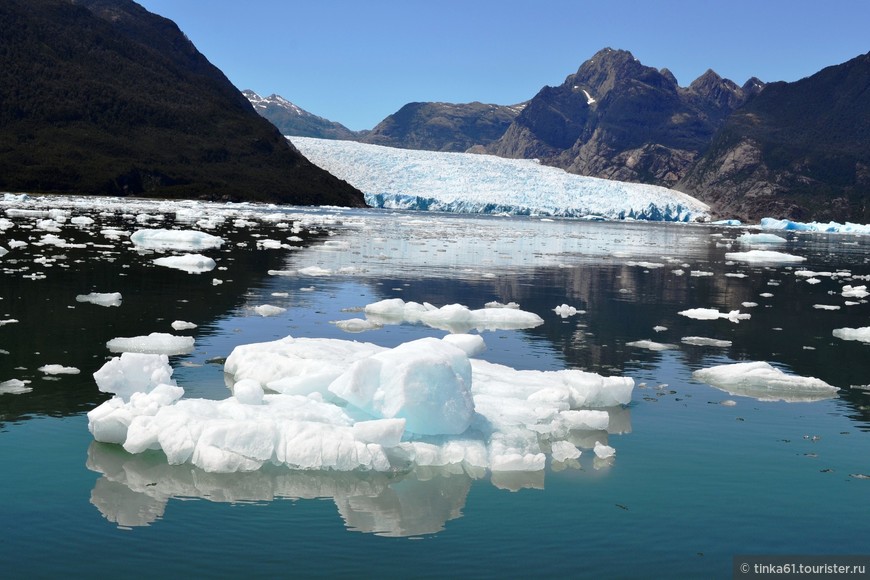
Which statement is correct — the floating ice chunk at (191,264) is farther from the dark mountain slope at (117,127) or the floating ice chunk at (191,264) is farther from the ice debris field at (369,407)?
the dark mountain slope at (117,127)

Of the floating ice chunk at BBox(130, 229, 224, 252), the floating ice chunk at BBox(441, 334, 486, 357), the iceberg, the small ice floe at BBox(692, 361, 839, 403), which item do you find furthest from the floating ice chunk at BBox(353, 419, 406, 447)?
the iceberg

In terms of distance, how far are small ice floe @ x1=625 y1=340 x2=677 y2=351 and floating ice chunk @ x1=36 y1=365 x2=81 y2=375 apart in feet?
27.1

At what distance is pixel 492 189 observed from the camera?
96375 mm

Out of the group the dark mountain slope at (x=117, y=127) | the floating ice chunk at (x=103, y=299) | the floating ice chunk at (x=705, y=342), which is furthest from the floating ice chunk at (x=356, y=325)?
the dark mountain slope at (x=117, y=127)

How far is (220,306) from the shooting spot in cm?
1539

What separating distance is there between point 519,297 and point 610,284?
464 cm

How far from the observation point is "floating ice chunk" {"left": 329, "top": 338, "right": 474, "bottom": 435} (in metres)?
7.30

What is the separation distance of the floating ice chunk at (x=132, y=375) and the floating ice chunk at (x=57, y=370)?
4.96 ft

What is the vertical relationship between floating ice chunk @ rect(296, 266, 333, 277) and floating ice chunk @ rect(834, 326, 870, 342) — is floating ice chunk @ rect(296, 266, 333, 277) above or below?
above

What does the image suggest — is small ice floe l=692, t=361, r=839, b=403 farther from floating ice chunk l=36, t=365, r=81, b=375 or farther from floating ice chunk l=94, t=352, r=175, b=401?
floating ice chunk l=36, t=365, r=81, b=375

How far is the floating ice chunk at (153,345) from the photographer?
35.9 feet

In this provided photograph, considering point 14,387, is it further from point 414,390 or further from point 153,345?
point 414,390

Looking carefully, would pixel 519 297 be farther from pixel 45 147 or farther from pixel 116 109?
pixel 116 109

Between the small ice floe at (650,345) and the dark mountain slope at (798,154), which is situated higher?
the dark mountain slope at (798,154)
